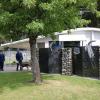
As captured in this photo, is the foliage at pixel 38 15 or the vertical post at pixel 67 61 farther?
the vertical post at pixel 67 61

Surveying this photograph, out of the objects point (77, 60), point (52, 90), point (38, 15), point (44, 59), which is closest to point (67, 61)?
point (77, 60)

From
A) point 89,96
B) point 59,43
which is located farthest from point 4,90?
point 59,43

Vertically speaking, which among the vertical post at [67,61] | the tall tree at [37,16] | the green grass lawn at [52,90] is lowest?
the green grass lawn at [52,90]

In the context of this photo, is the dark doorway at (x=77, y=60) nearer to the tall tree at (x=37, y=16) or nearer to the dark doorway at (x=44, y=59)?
the dark doorway at (x=44, y=59)

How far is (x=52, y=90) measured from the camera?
18.3m

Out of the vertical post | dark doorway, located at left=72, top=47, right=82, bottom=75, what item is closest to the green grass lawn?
dark doorway, located at left=72, top=47, right=82, bottom=75

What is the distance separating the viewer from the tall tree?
1834 cm

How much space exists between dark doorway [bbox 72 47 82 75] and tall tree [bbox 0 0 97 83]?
6.04m

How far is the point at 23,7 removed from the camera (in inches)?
744

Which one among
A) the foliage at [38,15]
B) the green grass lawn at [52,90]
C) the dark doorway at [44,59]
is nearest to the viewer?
the green grass lawn at [52,90]

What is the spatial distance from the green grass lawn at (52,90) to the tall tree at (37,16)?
3.35 feet

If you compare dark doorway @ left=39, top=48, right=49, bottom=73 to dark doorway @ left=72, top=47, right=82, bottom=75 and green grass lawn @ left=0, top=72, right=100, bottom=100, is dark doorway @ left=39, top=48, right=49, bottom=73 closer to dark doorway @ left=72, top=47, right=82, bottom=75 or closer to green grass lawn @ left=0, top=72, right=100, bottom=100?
dark doorway @ left=72, top=47, right=82, bottom=75

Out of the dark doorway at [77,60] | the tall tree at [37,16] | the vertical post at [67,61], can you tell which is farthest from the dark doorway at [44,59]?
the tall tree at [37,16]

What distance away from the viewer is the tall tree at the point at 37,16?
1834cm
